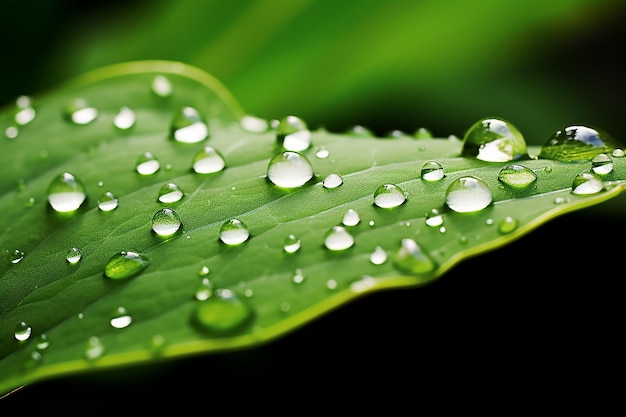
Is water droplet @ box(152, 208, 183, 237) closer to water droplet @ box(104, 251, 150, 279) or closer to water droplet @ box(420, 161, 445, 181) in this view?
water droplet @ box(104, 251, 150, 279)

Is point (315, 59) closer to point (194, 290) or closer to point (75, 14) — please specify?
point (75, 14)

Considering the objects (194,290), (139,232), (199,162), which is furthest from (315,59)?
(194,290)

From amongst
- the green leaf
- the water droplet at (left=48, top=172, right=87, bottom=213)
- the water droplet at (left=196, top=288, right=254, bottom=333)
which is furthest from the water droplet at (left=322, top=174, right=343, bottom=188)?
the water droplet at (left=48, top=172, right=87, bottom=213)

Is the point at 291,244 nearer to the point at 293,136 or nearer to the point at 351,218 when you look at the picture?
the point at 351,218

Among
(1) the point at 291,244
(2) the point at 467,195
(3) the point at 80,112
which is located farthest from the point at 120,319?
(3) the point at 80,112

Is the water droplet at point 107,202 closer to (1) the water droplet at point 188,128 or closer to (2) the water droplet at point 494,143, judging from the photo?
(1) the water droplet at point 188,128

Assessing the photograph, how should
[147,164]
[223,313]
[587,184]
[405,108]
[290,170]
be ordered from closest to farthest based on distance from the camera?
1. [223,313]
2. [587,184]
3. [290,170]
4. [147,164]
5. [405,108]

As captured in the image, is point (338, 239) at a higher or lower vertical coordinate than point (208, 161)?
lower
